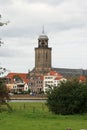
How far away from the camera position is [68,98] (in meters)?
55.4

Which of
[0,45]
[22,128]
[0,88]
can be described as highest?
[0,45]

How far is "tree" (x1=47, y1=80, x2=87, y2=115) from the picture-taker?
180 feet

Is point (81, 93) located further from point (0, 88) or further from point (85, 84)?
point (0, 88)

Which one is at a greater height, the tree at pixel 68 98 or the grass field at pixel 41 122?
the tree at pixel 68 98

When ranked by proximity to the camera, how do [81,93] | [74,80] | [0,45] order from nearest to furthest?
[0,45], [81,93], [74,80]

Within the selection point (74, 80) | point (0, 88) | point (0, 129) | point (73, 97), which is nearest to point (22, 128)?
point (0, 129)

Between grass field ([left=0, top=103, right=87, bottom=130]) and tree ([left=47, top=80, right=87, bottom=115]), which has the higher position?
tree ([left=47, top=80, right=87, bottom=115])

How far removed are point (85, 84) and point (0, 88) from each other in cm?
4200

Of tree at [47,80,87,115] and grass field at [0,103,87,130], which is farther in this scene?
tree at [47,80,87,115]

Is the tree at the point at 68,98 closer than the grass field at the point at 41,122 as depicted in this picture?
No

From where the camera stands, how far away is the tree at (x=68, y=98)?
180 feet

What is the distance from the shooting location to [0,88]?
1612 cm

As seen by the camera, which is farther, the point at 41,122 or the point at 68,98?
the point at 68,98

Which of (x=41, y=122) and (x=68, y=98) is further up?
(x=68, y=98)
